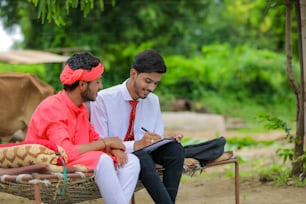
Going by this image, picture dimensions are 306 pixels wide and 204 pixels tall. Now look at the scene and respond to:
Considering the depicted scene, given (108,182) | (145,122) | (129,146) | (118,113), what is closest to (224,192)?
(145,122)

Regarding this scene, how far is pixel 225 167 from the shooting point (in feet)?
26.4

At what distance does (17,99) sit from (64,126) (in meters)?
3.14

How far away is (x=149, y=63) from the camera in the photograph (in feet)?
15.1

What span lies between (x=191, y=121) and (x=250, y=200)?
7.61m

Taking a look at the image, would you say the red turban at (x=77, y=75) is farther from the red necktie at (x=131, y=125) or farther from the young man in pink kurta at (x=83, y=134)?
the red necktie at (x=131, y=125)

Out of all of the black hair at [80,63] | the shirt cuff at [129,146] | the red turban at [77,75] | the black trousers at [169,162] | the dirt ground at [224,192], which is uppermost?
the black hair at [80,63]

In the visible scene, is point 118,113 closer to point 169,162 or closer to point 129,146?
point 129,146

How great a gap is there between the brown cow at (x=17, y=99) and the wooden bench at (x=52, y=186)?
2.70m

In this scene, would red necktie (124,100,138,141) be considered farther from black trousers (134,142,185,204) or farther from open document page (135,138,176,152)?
open document page (135,138,176,152)

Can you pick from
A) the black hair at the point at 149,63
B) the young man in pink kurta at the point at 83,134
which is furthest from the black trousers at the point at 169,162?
the black hair at the point at 149,63

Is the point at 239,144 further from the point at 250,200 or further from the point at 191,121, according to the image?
the point at 250,200

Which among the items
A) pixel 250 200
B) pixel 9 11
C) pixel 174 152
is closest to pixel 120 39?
pixel 9 11

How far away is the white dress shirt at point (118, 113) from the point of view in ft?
15.8

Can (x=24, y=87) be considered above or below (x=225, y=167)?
above
